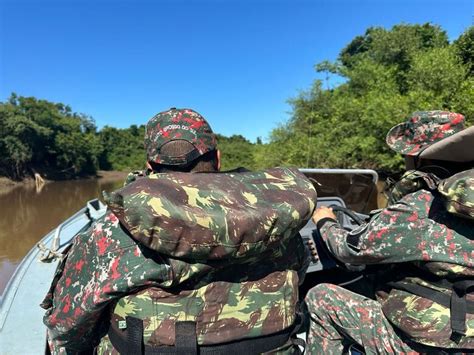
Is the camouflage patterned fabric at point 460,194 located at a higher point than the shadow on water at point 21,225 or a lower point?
lower

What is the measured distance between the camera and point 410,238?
1.57 meters

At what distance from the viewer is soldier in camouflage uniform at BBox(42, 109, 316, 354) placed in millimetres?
1098

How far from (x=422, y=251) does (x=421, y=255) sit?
0.06 ft

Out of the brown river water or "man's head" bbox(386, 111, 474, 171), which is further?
the brown river water

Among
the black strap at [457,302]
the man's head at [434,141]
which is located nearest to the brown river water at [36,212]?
the man's head at [434,141]

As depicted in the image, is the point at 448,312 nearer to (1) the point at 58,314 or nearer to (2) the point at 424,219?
(2) the point at 424,219

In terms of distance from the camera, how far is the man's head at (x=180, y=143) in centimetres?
142

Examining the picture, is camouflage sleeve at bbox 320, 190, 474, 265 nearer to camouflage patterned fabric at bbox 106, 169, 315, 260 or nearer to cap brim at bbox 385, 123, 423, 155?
cap brim at bbox 385, 123, 423, 155

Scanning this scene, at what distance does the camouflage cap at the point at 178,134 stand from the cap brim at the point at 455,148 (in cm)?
98

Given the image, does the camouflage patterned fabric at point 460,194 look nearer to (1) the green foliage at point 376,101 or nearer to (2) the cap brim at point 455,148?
(2) the cap brim at point 455,148

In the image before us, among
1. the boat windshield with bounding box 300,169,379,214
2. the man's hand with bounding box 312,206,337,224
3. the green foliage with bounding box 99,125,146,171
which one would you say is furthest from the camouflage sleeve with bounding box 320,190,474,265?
the green foliage with bounding box 99,125,146,171

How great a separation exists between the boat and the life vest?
90 cm

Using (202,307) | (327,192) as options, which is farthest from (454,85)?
(202,307)

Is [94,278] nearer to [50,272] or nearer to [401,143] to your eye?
[401,143]
